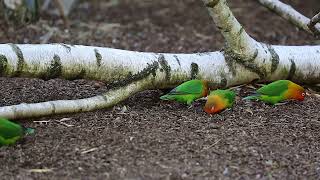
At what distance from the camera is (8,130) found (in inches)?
108

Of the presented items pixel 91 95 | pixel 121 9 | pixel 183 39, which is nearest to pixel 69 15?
pixel 121 9

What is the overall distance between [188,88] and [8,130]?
3.42ft

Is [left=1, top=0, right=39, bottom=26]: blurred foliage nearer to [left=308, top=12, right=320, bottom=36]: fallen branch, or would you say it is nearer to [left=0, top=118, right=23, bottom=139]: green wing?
[left=308, top=12, right=320, bottom=36]: fallen branch

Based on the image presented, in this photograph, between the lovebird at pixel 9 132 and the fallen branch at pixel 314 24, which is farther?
the fallen branch at pixel 314 24

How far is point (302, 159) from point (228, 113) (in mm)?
632

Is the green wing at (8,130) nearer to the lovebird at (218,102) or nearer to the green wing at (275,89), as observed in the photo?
the lovebird at (218,102)

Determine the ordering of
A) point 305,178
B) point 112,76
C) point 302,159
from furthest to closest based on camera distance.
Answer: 1. point 112,76
2. point 302,159
3. point 305,178

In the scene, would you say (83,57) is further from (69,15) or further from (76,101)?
A: (69,15)

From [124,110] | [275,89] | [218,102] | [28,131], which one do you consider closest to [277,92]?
[275,89]

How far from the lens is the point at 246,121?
10.6 feet

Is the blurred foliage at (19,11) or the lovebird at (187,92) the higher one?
the blurred foliage at (19,11)

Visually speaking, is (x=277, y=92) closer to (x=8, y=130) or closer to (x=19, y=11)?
(x=8, y=130)

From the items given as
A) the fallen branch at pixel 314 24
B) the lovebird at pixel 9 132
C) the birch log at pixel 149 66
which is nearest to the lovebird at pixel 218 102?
the birch log at pixel 149 66

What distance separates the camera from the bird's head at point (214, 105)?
326 centimetres
